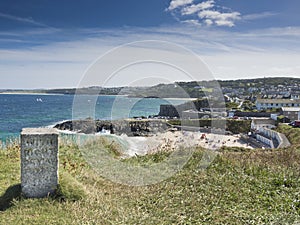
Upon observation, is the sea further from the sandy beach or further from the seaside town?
the sandy beach

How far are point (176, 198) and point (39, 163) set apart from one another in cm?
332

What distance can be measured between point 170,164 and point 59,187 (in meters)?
4.33

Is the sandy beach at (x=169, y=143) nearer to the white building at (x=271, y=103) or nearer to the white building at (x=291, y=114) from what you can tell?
the white building at (x=291, y=114)

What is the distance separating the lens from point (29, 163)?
663cm

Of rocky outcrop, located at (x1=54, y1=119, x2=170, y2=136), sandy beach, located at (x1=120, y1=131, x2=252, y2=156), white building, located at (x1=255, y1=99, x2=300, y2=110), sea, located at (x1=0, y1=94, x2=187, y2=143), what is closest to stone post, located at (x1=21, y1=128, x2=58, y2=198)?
sandy beach, located at (x1=120, y1=131, x2=252, y2=156)

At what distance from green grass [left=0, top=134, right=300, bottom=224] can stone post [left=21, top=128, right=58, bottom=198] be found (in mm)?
272

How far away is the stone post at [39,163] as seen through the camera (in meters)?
6.61

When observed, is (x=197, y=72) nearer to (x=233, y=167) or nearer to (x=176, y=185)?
(x=233, y=167)

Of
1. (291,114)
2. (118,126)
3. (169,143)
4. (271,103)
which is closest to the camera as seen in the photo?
(169,143)

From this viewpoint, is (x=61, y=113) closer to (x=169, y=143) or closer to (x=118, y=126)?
(x=118, y=126)

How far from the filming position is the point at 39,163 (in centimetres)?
670

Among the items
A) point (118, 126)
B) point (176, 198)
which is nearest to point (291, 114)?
point (118, 126)

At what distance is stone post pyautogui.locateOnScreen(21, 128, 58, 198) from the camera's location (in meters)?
6.61

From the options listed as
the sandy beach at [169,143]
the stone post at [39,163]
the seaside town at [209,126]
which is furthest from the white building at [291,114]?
the stone post at [39,163]
